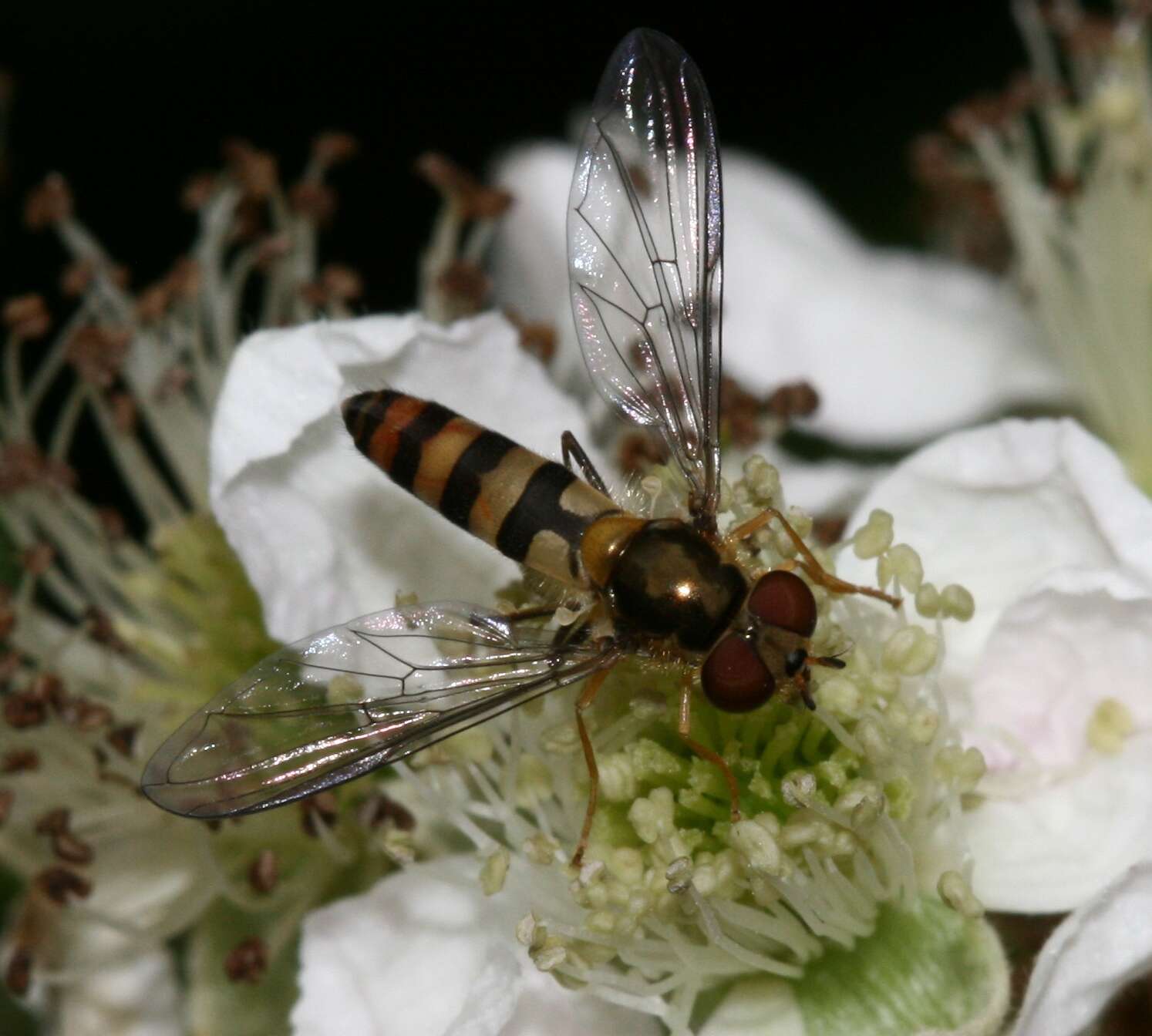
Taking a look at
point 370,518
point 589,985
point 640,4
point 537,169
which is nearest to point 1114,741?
point 589,985

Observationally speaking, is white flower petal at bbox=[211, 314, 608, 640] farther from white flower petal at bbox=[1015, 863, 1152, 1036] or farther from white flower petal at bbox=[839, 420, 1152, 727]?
white flower petal at bbox=[1015, 863, 1152, 1036]

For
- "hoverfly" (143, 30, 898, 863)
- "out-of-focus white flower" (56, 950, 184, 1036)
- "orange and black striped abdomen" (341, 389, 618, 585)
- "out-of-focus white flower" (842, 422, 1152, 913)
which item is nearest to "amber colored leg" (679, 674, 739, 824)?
"hoverfly" (143, 30, 898, 863)

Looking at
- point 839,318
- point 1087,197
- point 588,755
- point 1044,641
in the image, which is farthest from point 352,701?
point 1087,197

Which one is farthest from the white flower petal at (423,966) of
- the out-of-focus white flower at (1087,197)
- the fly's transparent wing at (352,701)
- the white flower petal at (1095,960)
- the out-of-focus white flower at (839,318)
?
the out-of-focus white flower at (1087,197)

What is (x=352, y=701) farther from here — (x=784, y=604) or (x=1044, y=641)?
(x=1044, y=641)

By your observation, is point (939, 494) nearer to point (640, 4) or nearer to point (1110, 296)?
point (1110, 296)

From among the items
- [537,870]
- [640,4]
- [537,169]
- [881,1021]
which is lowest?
[881,1021]

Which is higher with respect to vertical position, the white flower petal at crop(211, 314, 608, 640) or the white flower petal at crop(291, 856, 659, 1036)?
the white flower petal at crop(211, 314, 608, 640)
